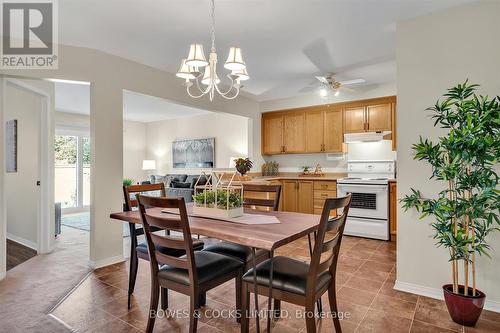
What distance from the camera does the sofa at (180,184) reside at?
673cm

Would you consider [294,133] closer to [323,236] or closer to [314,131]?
[314,131]

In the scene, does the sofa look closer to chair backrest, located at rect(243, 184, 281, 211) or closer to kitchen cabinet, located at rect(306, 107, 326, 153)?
kitchen cabinet, located at rect(306, 107, 326, 153)

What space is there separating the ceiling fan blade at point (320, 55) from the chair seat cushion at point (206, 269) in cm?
247

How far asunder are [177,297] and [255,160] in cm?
376

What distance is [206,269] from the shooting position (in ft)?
6.01

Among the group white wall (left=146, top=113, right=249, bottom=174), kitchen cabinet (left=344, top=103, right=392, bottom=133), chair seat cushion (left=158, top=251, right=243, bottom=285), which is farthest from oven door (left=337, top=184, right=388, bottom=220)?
chair seat cushion (left=158, top=251, right=243, bottom=285)

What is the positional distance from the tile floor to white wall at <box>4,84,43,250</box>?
169cm

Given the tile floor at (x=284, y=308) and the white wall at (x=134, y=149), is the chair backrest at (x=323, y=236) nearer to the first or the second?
the tile floor at (x=284, y=308)

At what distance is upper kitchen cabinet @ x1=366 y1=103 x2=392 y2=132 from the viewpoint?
4660 millimetres

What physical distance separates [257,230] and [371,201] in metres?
3.29

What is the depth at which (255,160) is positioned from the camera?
19.6 ft

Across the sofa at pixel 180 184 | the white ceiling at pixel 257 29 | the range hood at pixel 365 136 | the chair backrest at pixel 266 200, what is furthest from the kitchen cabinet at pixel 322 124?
the chair backrest at pixel 266 200

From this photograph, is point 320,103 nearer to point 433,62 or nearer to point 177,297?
point 433,62

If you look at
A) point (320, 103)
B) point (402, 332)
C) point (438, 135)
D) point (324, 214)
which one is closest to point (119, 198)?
point (324, 214)
